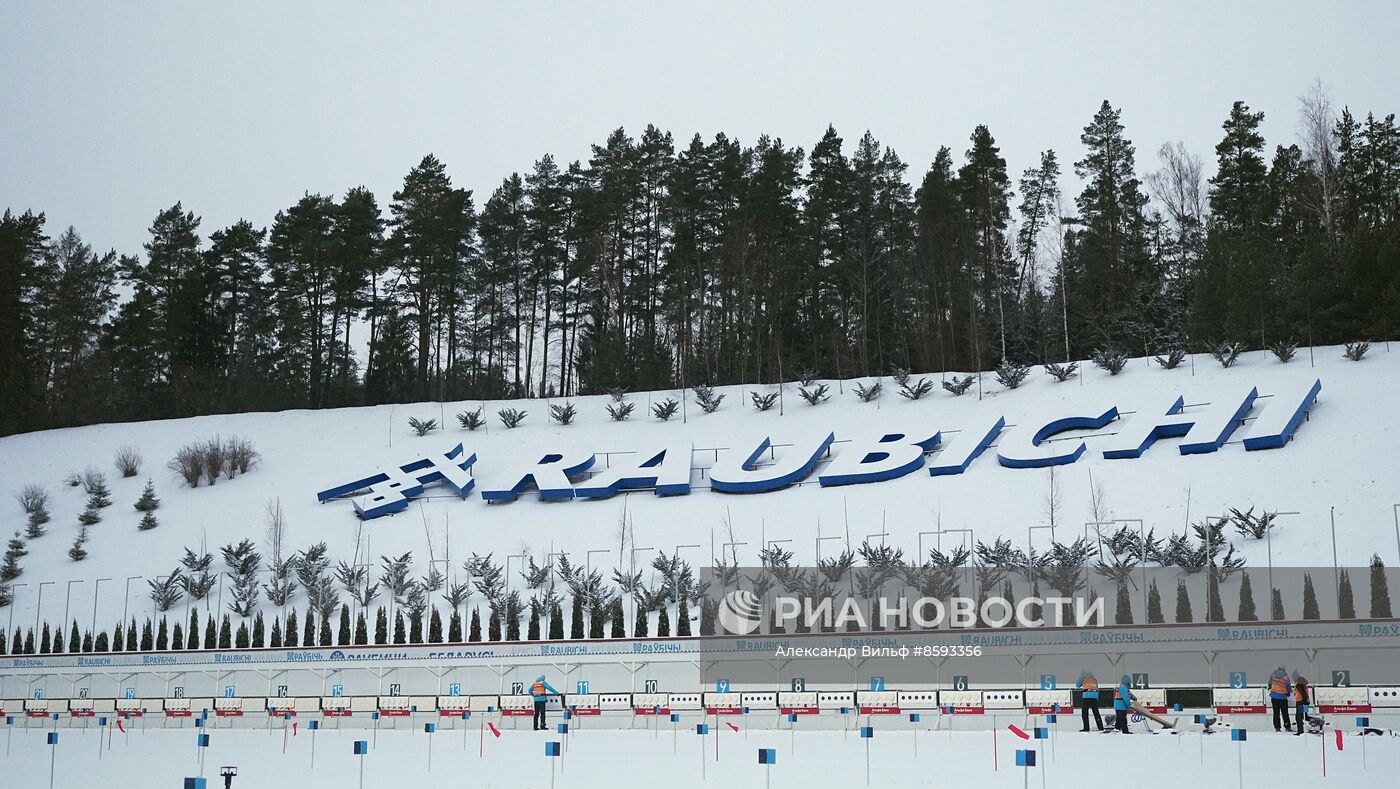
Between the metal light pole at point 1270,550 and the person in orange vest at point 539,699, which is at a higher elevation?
the metal light pole at point 1270,550

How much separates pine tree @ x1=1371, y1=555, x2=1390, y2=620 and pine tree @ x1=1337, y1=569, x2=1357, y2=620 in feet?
1.38

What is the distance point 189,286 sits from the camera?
197 ft

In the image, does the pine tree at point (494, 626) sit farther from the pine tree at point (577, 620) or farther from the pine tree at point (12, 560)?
the pine tree at point (12, 560)

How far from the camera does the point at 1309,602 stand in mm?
25188

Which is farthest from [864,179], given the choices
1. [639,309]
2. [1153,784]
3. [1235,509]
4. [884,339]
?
[1153,784]

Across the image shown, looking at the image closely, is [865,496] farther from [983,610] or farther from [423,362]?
[423,362]

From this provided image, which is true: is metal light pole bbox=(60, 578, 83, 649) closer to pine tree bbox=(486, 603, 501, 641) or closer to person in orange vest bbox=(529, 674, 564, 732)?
pine tree bbox=(486, 603, 501, 641)

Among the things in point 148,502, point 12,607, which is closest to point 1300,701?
point 12,607

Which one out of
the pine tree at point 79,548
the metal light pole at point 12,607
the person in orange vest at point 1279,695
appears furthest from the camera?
the pine tree at point 79,548

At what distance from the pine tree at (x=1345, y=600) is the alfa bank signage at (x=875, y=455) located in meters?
7.84

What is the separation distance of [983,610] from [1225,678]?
208 inches

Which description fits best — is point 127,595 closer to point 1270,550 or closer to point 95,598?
point 95,598

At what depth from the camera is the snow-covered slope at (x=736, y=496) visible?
31094mm

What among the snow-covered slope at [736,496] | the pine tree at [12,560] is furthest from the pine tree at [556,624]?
the pine tree at [12,560]
